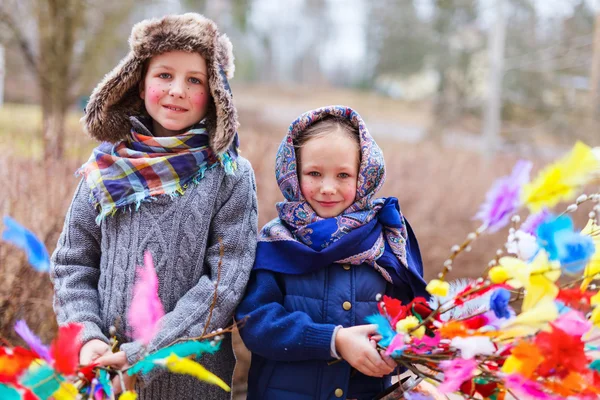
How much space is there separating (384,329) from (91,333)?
0.91m

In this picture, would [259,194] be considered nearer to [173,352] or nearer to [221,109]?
[221,109]

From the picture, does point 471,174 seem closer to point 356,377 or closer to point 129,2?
point 129,2

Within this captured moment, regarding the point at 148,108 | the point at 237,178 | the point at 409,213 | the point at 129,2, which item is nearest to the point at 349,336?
the point at 237,178

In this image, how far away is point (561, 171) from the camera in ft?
4.48

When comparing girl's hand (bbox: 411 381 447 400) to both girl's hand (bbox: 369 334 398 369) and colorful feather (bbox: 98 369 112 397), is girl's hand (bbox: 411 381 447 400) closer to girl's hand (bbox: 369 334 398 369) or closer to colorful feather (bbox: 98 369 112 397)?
girl's hand (bbox: 369 334 398 369)

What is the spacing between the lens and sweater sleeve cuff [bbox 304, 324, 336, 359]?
6.31ft

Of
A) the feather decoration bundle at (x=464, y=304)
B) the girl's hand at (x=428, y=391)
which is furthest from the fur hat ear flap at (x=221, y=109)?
the girl's hand at (x=428, y=391)

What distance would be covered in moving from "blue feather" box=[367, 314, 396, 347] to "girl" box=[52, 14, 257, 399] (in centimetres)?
49

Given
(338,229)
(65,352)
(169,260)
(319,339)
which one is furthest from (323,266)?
(65,352)

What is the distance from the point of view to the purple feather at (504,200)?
153cm

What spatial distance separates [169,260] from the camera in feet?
6.68

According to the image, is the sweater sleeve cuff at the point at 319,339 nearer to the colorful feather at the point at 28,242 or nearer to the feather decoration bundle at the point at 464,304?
the feather decoration bundle at the point at 464,304

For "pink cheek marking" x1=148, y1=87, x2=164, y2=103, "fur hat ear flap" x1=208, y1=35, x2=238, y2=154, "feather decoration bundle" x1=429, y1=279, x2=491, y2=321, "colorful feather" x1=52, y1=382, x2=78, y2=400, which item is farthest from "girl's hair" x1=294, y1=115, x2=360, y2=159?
"colorful feather" x1=52, y1=382, x2=78, y2=400

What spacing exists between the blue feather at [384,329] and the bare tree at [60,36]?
7392 millimetres
